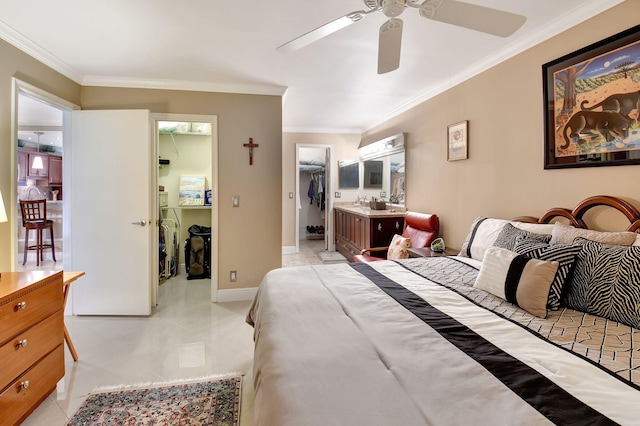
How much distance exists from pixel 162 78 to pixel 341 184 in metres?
3.73

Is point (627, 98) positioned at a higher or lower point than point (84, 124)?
lower

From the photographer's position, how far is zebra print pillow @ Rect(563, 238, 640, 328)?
1.37 meters

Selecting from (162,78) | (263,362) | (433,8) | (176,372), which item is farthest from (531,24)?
(176,372)

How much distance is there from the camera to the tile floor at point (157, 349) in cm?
194

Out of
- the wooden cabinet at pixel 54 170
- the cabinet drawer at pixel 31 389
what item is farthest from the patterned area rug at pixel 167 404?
the wooden cabinet at pixel 54 170

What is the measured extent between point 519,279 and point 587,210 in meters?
0.98

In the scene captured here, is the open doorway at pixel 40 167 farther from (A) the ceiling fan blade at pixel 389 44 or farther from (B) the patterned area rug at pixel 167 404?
(A) the ceiling fan blade at pixel 389 44

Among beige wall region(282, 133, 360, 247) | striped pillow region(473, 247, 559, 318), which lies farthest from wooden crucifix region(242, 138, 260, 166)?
striped pillow region(473, 247, 559, 318)

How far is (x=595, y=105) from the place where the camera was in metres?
2.02

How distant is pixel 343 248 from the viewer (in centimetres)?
579

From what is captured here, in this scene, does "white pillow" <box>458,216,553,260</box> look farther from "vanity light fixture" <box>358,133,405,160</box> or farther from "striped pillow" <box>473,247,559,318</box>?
"vanity light fixture" <box>358,133,405,160</box>

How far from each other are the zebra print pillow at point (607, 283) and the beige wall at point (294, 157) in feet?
15.8

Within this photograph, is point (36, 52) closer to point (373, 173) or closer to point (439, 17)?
point (439, 17)

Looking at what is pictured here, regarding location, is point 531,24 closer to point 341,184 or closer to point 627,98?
point 627,98
